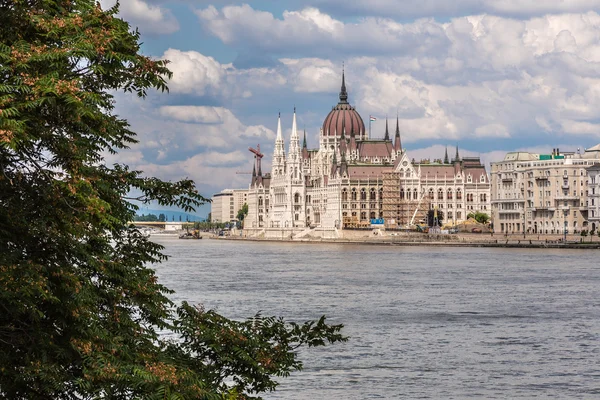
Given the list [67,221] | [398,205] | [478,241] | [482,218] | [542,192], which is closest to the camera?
[67,221]

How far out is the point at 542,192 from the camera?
14788cm

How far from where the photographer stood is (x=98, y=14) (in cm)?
1114

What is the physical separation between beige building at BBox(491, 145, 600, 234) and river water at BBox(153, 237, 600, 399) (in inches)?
2552

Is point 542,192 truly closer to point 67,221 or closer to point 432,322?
point 432,322

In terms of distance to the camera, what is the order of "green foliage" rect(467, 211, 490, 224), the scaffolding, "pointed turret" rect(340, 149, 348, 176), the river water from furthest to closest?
1. "pointed turret" rect(340, 149, 348, 176)
2. the scaffolding
3. "green foliage" rect(467, 211, 490, 224)
4. the river water

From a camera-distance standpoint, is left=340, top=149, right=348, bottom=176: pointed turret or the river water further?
Answer: left=340, top=149, right=348, bottom=176: pointed turret

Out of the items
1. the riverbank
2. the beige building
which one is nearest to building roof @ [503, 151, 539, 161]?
the beige building

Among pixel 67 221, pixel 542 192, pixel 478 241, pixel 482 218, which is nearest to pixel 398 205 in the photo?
pixel 482 218

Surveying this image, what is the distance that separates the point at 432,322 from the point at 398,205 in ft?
476

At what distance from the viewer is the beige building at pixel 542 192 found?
143 m

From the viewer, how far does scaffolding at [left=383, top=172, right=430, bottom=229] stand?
7219 inches

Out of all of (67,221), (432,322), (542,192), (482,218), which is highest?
(542,192)

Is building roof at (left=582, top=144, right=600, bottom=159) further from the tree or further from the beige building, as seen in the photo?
the tree

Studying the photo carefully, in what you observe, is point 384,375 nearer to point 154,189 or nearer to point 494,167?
point 154,189
